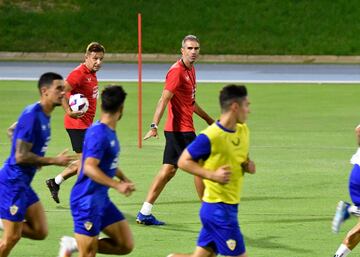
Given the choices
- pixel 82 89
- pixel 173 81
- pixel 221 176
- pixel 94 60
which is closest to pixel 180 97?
pixel 173 81

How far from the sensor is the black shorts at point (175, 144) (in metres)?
14.7

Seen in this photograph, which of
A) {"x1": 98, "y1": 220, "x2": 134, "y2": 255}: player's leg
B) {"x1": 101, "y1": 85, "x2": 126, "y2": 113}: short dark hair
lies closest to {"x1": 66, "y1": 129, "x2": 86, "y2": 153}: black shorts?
{"x1": 98, "y1": 220, "x2": 134, "y2": 255}: player's leg

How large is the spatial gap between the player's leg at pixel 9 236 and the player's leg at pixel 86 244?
3.08 ft

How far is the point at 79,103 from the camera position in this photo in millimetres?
15656

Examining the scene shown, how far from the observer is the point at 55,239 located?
43.7 feet

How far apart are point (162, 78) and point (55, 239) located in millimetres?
22990

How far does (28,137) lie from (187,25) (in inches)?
1419

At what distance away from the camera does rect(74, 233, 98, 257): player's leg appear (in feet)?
33.6

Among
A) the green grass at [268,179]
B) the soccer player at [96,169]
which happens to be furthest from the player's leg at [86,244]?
the green grass at [268,179]

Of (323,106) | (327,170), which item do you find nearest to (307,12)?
(323,106)

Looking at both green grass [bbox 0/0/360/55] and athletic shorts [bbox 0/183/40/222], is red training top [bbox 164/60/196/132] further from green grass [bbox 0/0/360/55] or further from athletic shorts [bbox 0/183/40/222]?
green grass [bbox 0/0/360/55]

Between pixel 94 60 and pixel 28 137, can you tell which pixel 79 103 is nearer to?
pixel 94 60

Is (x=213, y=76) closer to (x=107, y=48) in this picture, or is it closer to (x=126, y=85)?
(x=126, y=85)

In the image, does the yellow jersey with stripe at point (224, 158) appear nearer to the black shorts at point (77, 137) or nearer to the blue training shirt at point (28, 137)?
the blue training shirt at point (28, 137)
